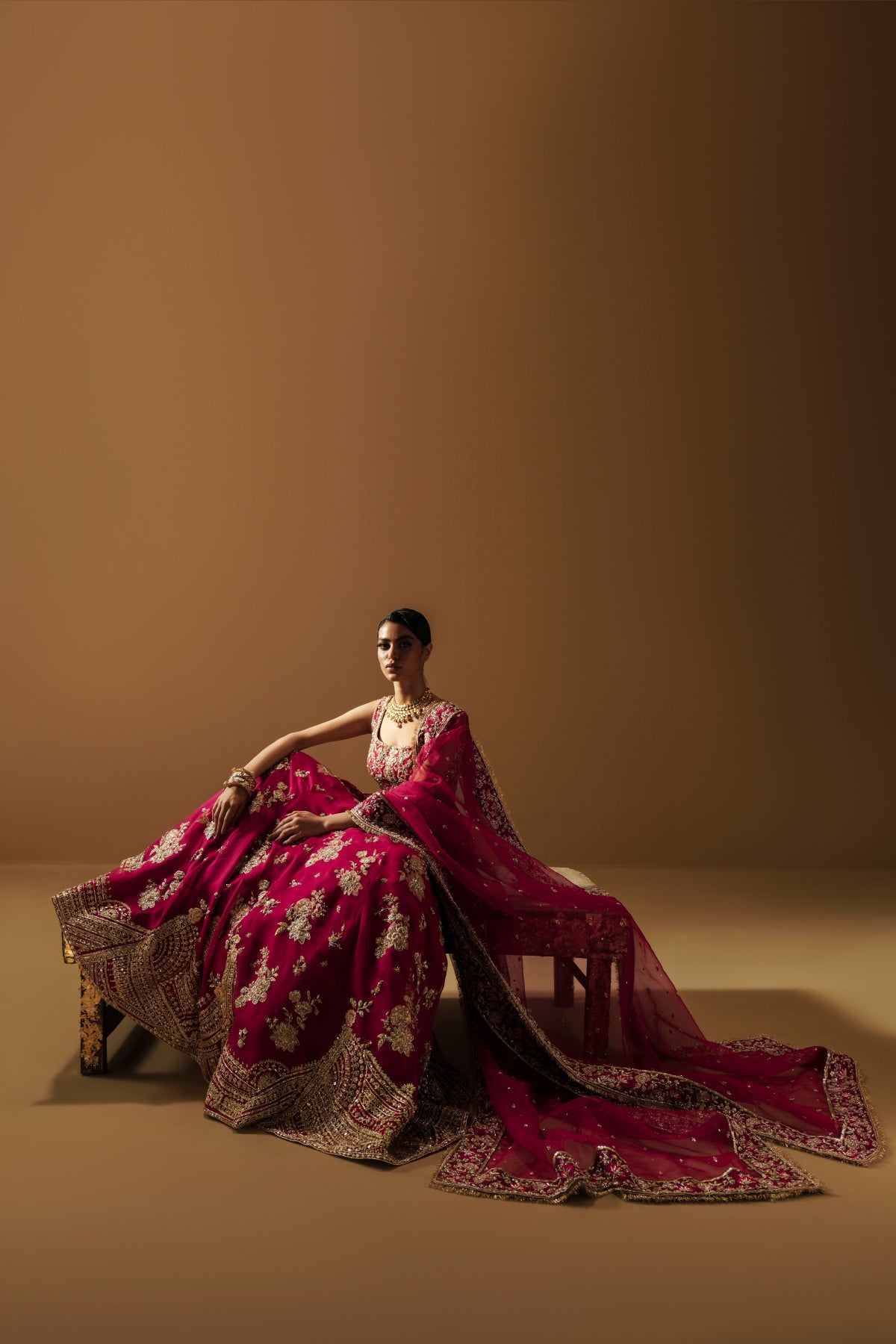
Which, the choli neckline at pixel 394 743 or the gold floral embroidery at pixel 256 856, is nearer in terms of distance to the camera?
the gold floral embroidery at pixel 256 856

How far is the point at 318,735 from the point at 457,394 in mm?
2619

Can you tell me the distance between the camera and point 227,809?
316 centimetres

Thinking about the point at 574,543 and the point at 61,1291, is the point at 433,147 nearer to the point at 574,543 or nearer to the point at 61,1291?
the point at 574,543

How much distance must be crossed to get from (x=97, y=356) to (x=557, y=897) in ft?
12.2

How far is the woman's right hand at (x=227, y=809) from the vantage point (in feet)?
10.4

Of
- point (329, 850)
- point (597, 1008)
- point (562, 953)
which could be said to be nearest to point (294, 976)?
point (329, 850)

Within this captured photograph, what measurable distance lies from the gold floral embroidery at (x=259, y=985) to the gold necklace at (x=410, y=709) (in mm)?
830

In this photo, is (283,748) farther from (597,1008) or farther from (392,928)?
(597,1008)

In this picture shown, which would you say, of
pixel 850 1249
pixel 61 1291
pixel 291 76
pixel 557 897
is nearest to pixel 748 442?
pixel 291 76

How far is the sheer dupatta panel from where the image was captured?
2.51m

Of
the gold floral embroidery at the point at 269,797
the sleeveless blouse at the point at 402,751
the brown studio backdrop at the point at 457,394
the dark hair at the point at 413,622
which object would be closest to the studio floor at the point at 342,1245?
the gold floral embroidery at the point at 269,797

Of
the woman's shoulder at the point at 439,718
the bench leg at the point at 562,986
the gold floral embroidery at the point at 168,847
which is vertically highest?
the woman's shoulder at the point at 439,718

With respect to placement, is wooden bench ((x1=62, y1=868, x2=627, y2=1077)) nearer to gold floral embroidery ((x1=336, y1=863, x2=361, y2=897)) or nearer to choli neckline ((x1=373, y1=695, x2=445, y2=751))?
gold floral embroidery ((x1=336, y1=863, x2=361, y2=897))

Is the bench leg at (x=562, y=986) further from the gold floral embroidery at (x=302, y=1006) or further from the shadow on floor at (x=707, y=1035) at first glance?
the gold floral embroidery at (x=302, y=1006)
